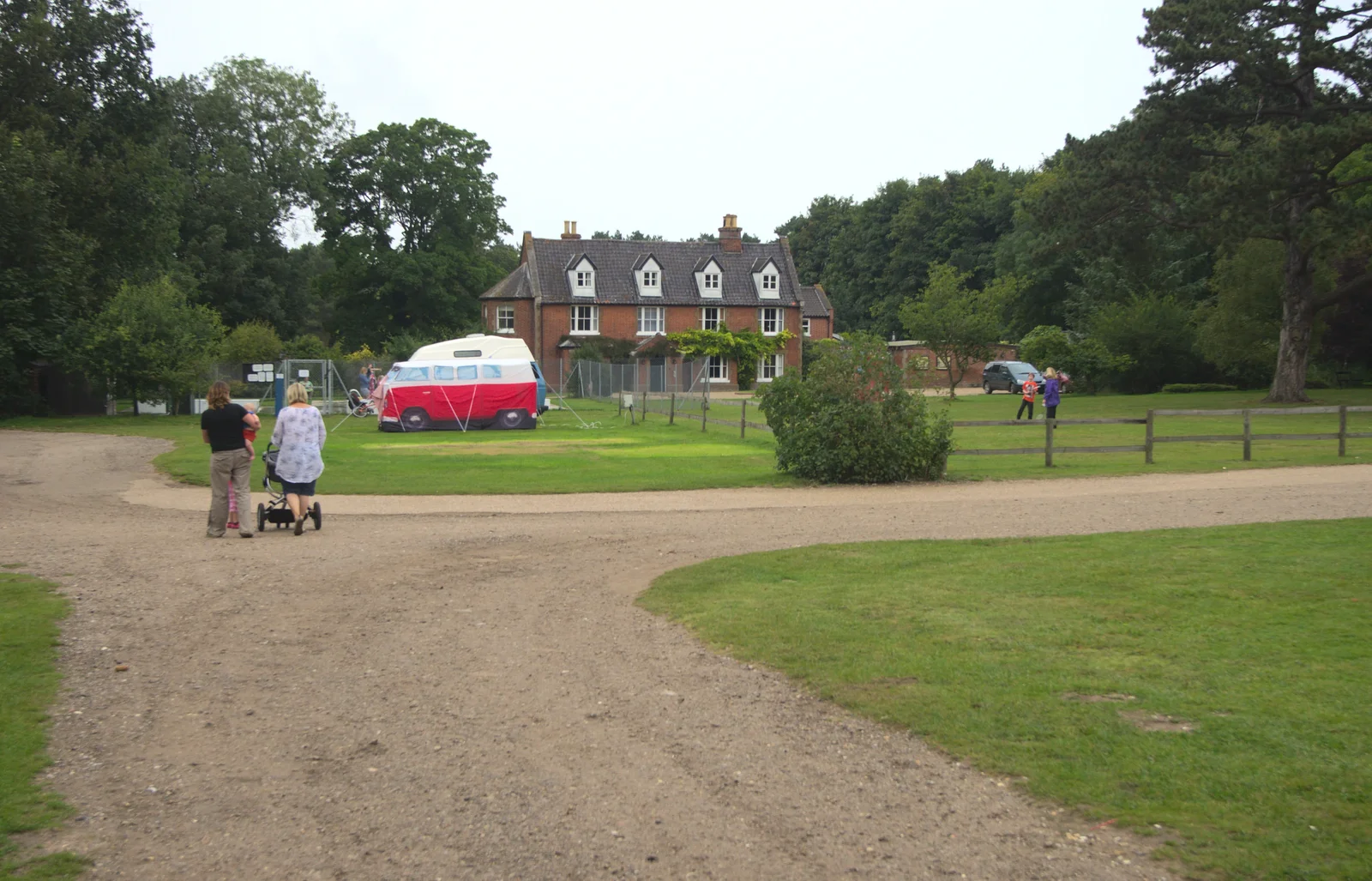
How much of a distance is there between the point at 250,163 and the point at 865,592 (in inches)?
2543

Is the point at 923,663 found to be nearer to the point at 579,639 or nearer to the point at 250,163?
the point at 579,639

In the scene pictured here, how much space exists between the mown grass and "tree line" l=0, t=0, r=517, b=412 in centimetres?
389

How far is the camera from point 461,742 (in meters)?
6.00

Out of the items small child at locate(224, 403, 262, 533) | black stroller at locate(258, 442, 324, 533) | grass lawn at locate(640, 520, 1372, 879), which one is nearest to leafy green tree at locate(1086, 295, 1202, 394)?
grass lawn at locate(640, 520, 1372, 879)

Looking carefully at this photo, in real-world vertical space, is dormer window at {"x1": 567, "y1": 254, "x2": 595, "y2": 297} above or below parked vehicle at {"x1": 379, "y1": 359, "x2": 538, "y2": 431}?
above

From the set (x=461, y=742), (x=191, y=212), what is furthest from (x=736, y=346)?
(x=461, y=742)

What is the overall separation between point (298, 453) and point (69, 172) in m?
31.7

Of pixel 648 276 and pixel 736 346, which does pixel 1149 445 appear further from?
pixel 648 276

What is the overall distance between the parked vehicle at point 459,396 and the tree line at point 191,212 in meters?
11.4

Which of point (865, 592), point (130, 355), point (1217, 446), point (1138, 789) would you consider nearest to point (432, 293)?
point (130, 355)

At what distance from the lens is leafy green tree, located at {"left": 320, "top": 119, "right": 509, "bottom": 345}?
71375mm

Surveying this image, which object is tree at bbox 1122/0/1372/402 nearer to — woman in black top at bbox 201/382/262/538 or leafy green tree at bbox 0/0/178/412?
woman in black top at bbox 201/382/262/538

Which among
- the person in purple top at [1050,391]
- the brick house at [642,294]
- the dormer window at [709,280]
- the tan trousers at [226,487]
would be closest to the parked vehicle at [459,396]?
the person in purple top at [1050,391]

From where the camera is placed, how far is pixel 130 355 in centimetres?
4016
